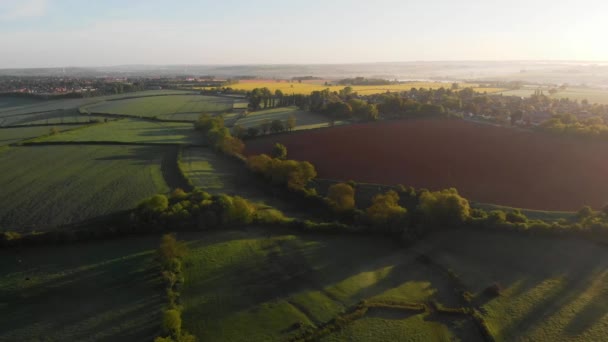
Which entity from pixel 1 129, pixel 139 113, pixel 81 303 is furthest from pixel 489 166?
pixel 1 129

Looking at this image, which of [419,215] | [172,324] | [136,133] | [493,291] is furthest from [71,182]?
[493,291]

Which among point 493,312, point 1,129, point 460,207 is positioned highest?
point 1,129

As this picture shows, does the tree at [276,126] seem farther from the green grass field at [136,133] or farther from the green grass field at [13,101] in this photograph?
the green grass field at [13,101]

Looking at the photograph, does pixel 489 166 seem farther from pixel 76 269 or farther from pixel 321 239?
pixel 76 269

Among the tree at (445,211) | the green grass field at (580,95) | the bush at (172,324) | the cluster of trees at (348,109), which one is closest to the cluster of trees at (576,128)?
the cluster of trees at (348,109)

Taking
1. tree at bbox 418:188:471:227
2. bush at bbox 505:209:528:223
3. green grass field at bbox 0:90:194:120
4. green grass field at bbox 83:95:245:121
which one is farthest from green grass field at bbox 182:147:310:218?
green grass field at bbox 0:90:194:120

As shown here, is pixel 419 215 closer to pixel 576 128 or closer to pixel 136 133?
pixel 576 128
